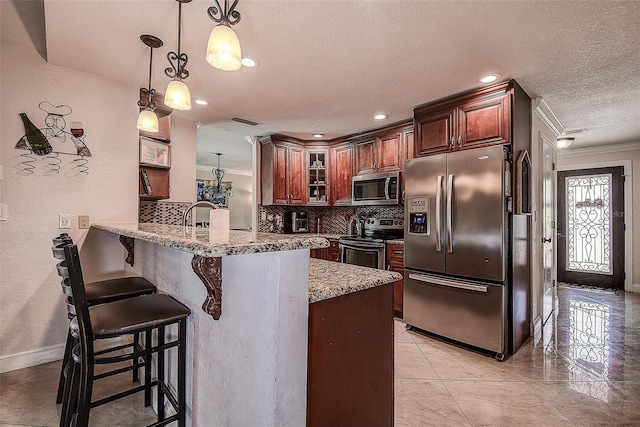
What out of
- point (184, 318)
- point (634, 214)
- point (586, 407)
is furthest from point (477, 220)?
point (634, 214)

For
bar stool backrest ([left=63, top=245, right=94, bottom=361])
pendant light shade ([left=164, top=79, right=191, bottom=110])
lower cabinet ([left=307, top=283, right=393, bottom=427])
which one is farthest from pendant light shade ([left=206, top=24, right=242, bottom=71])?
lower cabinet ([left=307, top=283, right=393, bottom=427])

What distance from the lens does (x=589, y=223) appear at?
526cm

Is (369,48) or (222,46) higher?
(369,48)

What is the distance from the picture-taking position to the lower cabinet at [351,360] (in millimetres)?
1144

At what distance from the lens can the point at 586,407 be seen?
1.97m

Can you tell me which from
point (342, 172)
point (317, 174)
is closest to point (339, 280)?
point (342, 172)

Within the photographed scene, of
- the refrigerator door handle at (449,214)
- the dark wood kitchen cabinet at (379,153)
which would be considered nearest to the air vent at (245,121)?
the dark wood kitchen cabinet at (379,153)

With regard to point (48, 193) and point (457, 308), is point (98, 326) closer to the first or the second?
point (48, 193)

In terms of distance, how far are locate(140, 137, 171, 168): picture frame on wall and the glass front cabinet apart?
2150mm

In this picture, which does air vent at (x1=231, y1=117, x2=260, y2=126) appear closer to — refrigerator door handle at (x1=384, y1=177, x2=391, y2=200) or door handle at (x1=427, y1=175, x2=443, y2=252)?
refrigerator door handle at (x1=384, y1=177, x2=391, y2=200)

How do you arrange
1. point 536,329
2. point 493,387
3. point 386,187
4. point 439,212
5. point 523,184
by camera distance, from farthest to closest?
point 386,187, point 536,329, point 439,212, point 523,184, point 493,387

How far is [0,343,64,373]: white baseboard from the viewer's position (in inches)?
89.7

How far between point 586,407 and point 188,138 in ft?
14.1

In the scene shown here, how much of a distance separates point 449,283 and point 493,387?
0.89 meters
